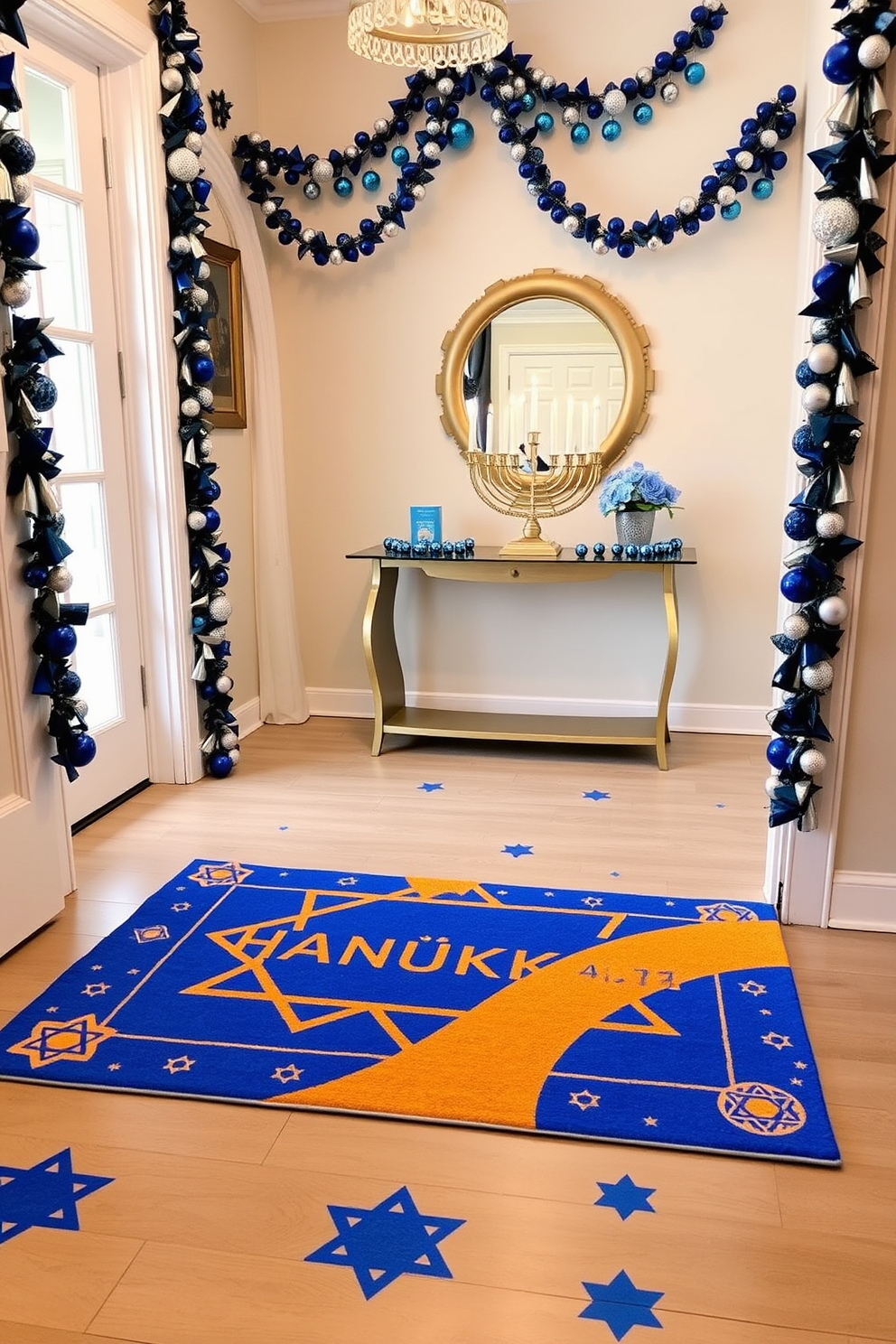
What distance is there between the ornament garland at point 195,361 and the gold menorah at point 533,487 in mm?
1052

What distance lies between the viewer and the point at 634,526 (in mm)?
3805

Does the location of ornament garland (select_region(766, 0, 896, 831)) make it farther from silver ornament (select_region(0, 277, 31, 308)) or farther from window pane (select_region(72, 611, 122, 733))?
window pane (select_region(72, 611, 122, 733))

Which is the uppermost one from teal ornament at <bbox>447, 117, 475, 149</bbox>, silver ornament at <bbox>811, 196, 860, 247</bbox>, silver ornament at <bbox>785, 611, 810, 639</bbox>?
teal ornament at <bbox>447, 117, 475, 149</bbox>

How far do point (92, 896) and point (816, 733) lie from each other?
1.90 metres

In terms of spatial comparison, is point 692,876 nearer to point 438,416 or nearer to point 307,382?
point 438,416

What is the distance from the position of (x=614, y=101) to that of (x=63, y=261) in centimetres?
204

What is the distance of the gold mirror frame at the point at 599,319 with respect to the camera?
3.94m

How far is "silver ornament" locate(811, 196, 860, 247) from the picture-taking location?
221 centimetres

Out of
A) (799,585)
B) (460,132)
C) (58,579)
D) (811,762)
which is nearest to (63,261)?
(58,579)

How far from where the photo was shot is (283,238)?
4.04m

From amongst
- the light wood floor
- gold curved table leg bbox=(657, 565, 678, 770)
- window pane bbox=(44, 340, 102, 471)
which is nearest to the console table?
gold curved table leg bbox=(657, 565, 678, 770)

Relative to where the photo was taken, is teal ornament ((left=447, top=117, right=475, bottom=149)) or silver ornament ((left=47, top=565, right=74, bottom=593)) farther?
teal ornament ((left=447, top=117, right=475, bottom=149))

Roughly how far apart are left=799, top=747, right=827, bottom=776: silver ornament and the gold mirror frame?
1.88 m

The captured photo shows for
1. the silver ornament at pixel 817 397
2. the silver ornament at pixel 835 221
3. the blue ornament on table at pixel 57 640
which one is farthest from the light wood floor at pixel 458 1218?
the silver ornament at pixel 835 221
